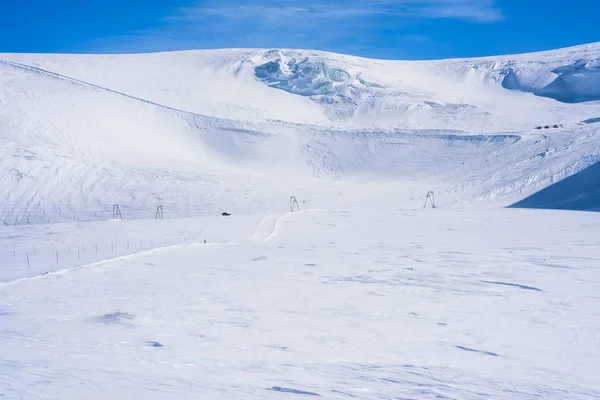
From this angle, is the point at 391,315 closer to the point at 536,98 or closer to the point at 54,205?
the point at 54,205

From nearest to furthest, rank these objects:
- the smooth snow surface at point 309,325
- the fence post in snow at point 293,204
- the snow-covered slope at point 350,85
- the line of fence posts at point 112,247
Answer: the smooth snow surface at point 309,325 < the line of fence posts at point 112,247 < the fence post in snow at point 293,204 < the snow-covered slope at point 350,85

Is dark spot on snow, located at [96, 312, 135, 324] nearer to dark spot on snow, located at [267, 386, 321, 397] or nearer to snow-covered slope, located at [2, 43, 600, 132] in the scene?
dark spot on snow, located at [267, 386, 321, 397]

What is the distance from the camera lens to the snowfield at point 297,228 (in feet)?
17.2

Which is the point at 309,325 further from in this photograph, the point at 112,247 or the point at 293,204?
the point at 293,204

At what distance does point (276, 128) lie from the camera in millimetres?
30656

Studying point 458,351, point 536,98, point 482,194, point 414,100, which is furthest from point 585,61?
point 458,351

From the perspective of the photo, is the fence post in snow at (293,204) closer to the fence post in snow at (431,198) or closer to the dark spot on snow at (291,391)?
the fence post in snow at (431,198)

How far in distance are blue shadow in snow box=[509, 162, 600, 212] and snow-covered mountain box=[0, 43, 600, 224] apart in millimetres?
553

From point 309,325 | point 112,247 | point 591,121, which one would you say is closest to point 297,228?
point 112,247

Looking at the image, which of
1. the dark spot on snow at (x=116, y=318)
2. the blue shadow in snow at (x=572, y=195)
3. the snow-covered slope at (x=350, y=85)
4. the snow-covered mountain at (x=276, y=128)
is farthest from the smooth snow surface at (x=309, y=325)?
the snow-covered slope at (x=350, y=85)

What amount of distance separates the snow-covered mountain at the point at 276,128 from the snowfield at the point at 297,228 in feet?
0.41

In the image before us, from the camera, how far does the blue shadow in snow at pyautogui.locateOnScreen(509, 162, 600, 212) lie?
1905cm

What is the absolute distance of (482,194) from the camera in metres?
21.4

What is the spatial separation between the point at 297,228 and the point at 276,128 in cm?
1657
